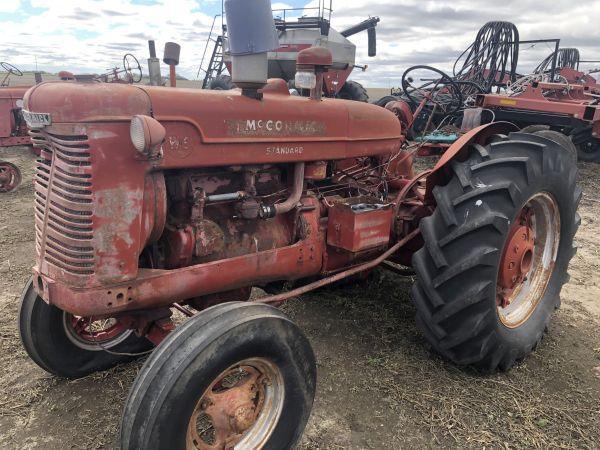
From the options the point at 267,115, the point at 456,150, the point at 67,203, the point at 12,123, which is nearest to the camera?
the point at 67,203

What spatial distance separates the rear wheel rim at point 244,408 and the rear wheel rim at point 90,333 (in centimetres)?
105

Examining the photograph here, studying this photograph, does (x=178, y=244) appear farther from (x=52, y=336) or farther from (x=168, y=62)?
(x=168, y=62)

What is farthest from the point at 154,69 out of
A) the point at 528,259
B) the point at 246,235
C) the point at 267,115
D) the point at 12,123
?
the point at 12,123

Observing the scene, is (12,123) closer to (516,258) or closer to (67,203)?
(67,203)

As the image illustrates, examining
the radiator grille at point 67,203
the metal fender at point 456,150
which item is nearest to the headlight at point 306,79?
the metal fender at point 456,150

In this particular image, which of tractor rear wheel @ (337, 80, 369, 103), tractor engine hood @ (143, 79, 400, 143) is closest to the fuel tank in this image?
tractor engine hood @ (143, 79, 400, 143)

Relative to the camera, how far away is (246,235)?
272 centimetres

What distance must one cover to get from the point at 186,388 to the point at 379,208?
1.66 metres

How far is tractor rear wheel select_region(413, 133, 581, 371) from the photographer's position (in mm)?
2748

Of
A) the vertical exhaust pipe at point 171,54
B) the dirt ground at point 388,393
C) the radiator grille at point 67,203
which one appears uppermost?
the vertical exhaust pipe at point 171,54

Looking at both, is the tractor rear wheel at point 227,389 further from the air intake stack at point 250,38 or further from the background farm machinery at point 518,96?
the background farm machinery at point 518,96

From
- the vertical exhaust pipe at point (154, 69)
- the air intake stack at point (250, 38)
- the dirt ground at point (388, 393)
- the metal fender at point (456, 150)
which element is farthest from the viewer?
the vertical exhaust pipe at point (154, 69)

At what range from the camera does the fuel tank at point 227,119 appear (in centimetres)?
200

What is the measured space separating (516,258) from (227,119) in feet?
6.64
